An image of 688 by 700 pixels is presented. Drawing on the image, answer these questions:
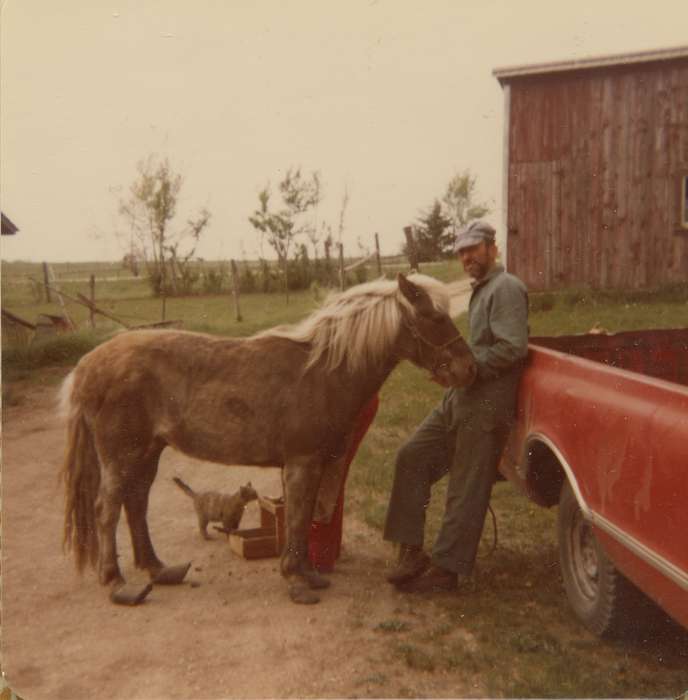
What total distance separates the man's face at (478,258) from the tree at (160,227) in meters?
1.66

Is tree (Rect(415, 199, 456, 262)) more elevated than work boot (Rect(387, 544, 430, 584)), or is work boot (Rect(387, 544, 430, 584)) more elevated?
tree (Rect(415, 199, 456, 262))

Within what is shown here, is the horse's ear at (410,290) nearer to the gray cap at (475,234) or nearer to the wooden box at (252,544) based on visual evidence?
the gray cap at (475,234)

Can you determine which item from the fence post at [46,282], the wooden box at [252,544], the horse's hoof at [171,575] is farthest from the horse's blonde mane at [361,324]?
the fence post at [46,282]

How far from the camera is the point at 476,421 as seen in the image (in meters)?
4.26

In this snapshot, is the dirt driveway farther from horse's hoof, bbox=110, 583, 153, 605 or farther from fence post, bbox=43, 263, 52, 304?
fence post, bbox=43, 263, 52, 304

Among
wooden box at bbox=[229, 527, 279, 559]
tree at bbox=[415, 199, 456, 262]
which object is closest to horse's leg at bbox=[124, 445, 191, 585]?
wooden box at bbox=[229, 527, 279, 559]

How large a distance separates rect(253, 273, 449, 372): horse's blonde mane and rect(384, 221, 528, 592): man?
269 millimetres

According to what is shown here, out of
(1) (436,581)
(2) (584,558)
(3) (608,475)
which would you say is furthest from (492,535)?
(3) (608,475)

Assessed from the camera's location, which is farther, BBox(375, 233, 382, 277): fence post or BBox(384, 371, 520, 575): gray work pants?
BBox(375, 233, 382, 277): fence post

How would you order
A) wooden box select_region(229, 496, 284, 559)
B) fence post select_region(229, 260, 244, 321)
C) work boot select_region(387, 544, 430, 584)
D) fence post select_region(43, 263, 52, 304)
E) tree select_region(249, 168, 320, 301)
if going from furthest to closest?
1. fence post select_region(229, 260, 244, 321)
2. fence post select_region(43, 263, 52, 304)
3. wooden box select_region(229, 496, 284, 559)
4. tree select_region(249, 168, 320, 301)
5. work boot select_region(387, 544, 430, 584)

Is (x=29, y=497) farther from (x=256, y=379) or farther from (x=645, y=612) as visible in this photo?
(x=645, y=612)

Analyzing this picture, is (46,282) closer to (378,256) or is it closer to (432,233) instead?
(378,256)

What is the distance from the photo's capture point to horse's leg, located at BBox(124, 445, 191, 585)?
451cm

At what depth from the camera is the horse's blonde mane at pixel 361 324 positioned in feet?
13.8
